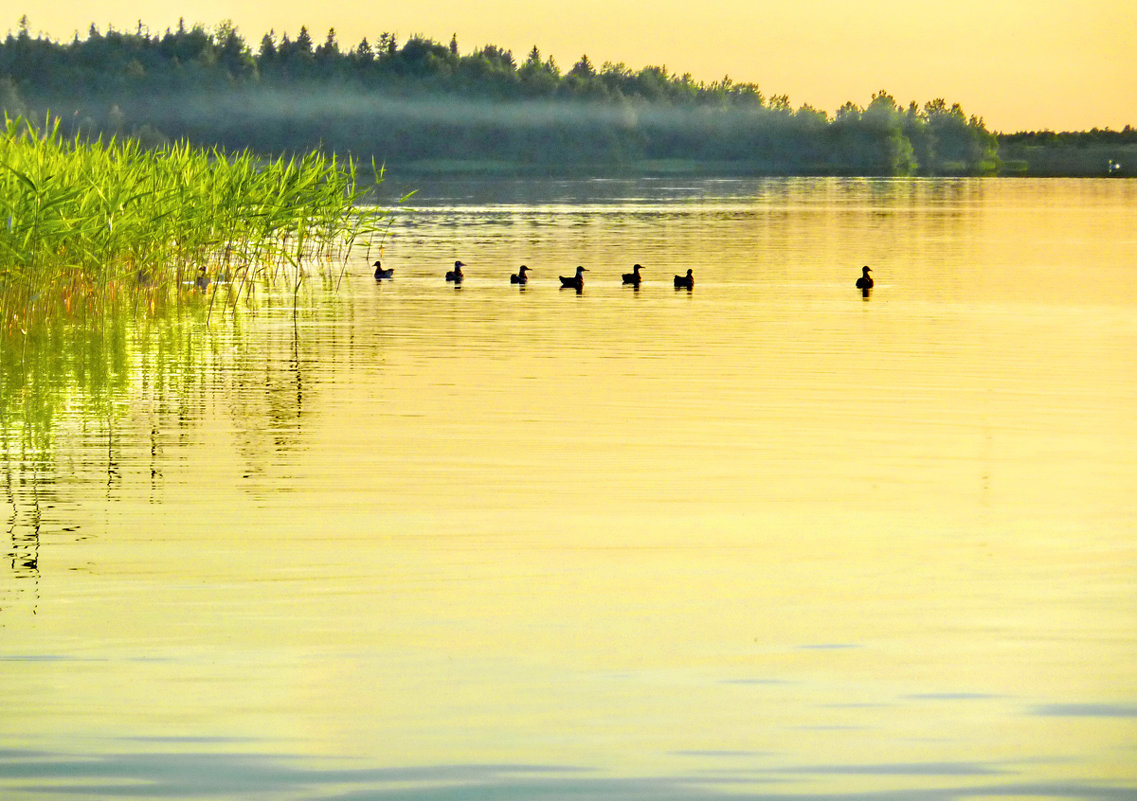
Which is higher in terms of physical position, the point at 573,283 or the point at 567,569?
the point at 573,283

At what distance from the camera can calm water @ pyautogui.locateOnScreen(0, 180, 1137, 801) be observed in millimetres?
6273

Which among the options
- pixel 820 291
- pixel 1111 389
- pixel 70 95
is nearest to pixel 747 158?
pixel 70 95

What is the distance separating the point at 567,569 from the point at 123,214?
13.2 metres

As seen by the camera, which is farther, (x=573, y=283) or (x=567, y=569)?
A: (x=573, y=283)

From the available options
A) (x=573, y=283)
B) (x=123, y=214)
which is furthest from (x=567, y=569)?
(x=573, y=283)

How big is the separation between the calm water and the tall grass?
1.17 meters

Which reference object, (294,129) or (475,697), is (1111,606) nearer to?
(475,697)

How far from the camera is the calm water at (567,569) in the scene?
627 centimetres

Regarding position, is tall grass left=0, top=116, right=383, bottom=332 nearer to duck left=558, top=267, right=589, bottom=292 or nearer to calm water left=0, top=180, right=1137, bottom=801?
calm water left=0, top=180, right=1137, bottom=801

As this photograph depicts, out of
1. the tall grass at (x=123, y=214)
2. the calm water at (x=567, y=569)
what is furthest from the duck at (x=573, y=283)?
the calm water at (x=567, y=569)

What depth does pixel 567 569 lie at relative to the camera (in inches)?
356

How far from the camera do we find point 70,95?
193 metres

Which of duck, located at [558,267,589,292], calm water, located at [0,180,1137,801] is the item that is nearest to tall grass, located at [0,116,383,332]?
calm water, located at [0,180,1137,801]

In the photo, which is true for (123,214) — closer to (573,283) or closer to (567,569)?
(573,283)
